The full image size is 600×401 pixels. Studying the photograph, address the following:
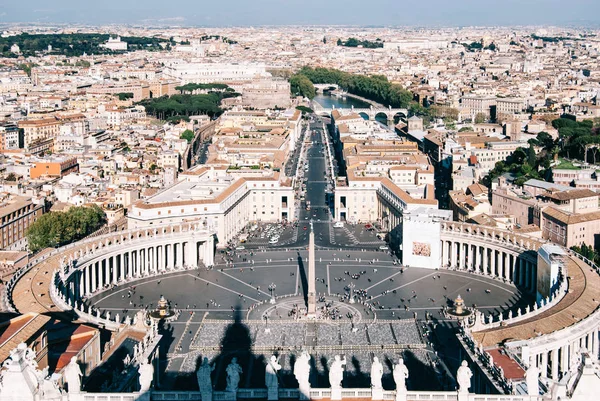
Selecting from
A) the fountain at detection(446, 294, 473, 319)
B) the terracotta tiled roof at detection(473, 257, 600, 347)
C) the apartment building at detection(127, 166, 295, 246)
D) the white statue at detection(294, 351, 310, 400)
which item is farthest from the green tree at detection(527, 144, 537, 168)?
the white statue at detection(294, 351, 310, 400)

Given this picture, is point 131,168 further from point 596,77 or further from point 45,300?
point 596,77

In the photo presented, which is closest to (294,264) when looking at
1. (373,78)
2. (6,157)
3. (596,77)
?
(6,157)

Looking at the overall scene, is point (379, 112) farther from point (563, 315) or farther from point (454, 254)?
point (563, 315)

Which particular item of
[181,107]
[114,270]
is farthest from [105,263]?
[181,107]

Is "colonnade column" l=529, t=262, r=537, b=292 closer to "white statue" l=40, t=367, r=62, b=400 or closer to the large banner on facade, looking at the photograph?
the large banner on facade

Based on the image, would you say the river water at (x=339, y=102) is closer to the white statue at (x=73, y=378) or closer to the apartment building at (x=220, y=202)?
the apartment building at (x=220, y=202)

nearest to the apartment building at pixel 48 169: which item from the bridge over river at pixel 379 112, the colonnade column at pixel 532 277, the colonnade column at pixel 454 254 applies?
the colonnade column at pixel 454 254

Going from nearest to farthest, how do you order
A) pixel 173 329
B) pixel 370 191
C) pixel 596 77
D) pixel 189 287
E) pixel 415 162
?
pixel 173 329 < pixel 189 287 < pixel 370 191 < pixel 415 162 < pixel 596 77
